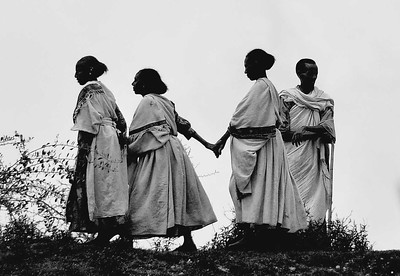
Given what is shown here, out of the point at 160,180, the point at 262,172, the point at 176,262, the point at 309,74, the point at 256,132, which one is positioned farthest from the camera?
the point at 309,74

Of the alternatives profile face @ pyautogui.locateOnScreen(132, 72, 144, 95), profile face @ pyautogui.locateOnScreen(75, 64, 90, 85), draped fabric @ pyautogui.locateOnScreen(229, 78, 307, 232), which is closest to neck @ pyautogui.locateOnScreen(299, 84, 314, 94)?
draped fabric @ pyautogui.locateOnScreen(229, 78, 307, 232)

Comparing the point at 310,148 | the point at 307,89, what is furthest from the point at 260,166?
the point at 307,89

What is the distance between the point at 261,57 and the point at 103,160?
2411mm

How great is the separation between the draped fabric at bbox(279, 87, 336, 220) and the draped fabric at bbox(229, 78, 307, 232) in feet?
6.87

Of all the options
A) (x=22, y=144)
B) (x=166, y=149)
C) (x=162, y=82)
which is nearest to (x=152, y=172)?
(x=166, y=149)

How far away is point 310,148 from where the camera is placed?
1529 centimetres

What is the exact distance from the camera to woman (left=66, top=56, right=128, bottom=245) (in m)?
12.3

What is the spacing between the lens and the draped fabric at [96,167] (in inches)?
483

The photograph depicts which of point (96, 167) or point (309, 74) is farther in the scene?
point (309, 74)

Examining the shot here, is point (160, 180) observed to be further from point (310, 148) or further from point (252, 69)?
point (310, 148)

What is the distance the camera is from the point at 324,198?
1510 centimetres

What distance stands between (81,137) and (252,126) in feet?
6.75

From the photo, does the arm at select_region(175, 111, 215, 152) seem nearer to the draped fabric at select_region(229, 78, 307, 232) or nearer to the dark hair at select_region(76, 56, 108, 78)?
the draped fabric at select_region(229, 78, 307, 232)

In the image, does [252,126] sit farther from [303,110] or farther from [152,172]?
[303,110]
